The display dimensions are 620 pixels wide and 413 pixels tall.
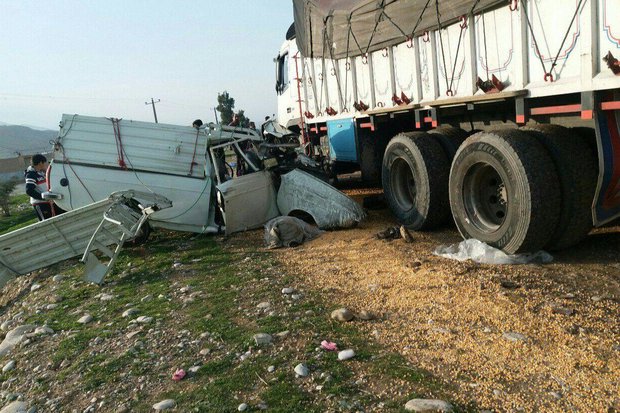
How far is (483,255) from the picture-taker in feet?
15.6

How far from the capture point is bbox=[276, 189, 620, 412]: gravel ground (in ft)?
8.73

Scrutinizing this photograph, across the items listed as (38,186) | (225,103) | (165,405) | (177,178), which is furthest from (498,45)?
(225,103)

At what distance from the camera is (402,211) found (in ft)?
21.8

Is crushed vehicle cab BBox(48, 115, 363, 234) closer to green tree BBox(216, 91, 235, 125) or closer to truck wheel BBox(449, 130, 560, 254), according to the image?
truck wheel BBox(449, 130, 560, 254)

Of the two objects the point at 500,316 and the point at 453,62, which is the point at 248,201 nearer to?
the point at 453,62

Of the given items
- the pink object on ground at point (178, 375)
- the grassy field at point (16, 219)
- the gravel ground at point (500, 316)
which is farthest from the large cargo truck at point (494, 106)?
the grassy field at point (16, 219)

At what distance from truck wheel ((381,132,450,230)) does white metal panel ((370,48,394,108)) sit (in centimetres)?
72

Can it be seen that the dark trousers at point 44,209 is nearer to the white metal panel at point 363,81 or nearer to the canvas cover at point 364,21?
the canvas cover at point 364,21

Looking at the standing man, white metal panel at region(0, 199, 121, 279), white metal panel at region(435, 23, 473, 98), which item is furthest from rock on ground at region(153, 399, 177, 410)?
the standing man

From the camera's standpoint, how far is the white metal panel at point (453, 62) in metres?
5.20

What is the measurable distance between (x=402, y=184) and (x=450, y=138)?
1160mm

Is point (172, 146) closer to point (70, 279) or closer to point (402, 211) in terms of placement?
point (70, 279)

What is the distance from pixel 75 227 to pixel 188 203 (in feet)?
5.21

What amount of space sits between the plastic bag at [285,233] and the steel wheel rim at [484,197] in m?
2.26
